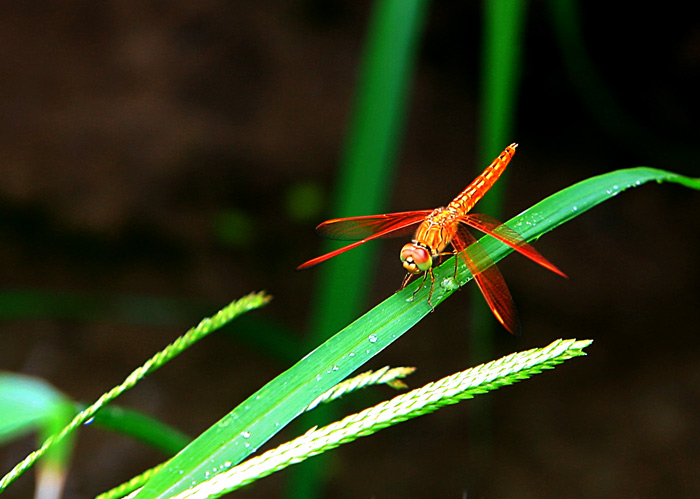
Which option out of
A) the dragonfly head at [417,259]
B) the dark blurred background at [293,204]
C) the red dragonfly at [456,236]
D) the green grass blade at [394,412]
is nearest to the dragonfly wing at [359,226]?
the red dragonfly at [456,236]

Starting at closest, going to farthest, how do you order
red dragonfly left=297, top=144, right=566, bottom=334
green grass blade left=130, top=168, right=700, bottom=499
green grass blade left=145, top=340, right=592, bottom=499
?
green grass blade left=145, top=340, right=592, bottom=499 < green grass blade left=130, top=168, right=700, bottom=499 < red dragonfly left=297, top=144, right=566, bottom=334

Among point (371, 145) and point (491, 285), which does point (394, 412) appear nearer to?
point (491, 285)

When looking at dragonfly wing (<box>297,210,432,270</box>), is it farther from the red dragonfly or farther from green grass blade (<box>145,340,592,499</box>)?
green grass blade (<box>145,340,592,499</box>)

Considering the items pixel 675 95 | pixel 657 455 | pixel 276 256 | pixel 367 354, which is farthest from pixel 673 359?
pixel 367 354

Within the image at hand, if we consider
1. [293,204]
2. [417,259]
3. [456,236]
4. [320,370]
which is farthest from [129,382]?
[293,204]

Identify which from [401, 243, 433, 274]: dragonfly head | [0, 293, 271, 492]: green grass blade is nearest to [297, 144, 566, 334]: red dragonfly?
[401, 243, 433, 274]: dragonfly head

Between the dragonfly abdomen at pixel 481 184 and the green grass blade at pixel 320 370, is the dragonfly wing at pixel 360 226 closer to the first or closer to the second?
the dragonfly abdomen at pixel 481 184

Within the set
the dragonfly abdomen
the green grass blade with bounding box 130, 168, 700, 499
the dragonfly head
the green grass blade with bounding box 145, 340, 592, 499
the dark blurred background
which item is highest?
the dark blurred background
